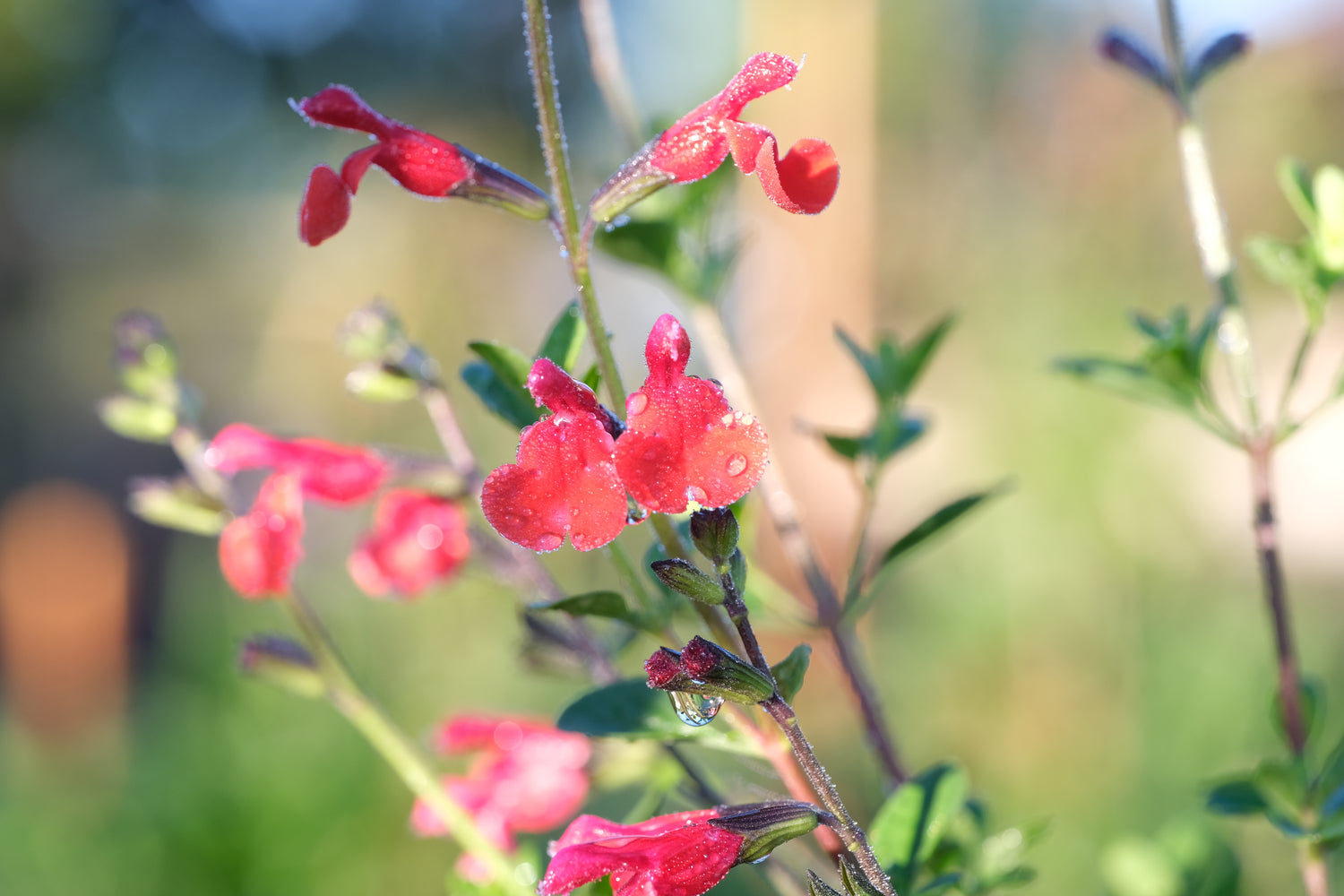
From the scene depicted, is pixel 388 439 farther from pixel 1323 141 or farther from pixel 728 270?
pixel 1323 141

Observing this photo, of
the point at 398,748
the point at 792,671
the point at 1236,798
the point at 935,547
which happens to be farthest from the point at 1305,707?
the point at 935,547

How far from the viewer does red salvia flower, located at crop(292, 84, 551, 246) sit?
38cm

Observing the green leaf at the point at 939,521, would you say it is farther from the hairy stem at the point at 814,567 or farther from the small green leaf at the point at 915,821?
the small green leaf at the point at 915,821

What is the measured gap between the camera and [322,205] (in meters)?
0.38

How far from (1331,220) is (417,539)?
54 centimetres

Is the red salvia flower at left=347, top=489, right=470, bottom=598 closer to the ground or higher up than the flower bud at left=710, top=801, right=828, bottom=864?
higher up

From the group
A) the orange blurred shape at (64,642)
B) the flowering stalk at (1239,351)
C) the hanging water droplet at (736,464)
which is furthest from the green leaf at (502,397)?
the orange blurred shape at (64,642)

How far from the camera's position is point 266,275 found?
7.52 m

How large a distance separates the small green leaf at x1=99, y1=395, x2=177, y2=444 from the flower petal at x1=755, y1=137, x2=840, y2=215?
461 millimetres

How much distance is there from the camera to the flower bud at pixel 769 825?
35 centimetres

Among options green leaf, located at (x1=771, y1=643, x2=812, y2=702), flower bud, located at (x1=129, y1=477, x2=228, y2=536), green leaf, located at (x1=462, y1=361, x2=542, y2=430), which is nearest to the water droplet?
green leaf, located at (x1=771, y1=643, x2=812, y2=702)

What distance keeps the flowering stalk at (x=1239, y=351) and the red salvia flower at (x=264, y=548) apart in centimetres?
51

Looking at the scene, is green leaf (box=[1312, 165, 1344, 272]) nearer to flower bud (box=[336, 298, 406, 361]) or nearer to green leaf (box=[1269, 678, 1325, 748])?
green leaf (box=[1269, 678, 1325, 748])

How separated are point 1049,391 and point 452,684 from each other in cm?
170
